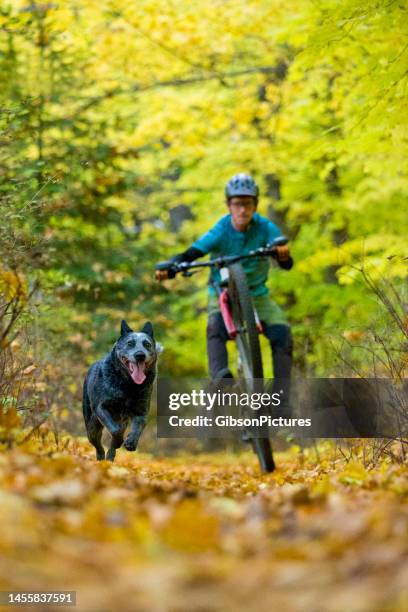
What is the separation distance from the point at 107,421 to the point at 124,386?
29cm

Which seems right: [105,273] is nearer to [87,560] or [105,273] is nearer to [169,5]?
[169,5]

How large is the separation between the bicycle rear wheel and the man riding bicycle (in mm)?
230

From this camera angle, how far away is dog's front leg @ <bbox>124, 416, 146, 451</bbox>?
21.1ft

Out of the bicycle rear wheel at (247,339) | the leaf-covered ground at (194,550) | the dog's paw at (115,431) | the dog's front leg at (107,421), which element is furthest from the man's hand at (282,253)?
the leaf-covered ground at (194,550)

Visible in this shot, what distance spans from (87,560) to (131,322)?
13439 millimetres

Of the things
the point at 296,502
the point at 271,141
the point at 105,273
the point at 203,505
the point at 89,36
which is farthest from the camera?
the point at 271,141

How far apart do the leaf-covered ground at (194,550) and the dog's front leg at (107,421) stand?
2801mm

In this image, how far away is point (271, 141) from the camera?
1845 centimetres

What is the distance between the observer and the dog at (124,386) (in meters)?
6.72

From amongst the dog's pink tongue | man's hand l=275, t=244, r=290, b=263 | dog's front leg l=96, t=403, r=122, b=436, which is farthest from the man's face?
dog's front leg l=96, t=403, r=122, b=436

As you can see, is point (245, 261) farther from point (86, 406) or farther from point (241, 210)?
point (86, 406)

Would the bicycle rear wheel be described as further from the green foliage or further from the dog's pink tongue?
the green foliage

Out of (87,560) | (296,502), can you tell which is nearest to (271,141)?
(296,502)

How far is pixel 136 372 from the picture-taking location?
22.0ft
